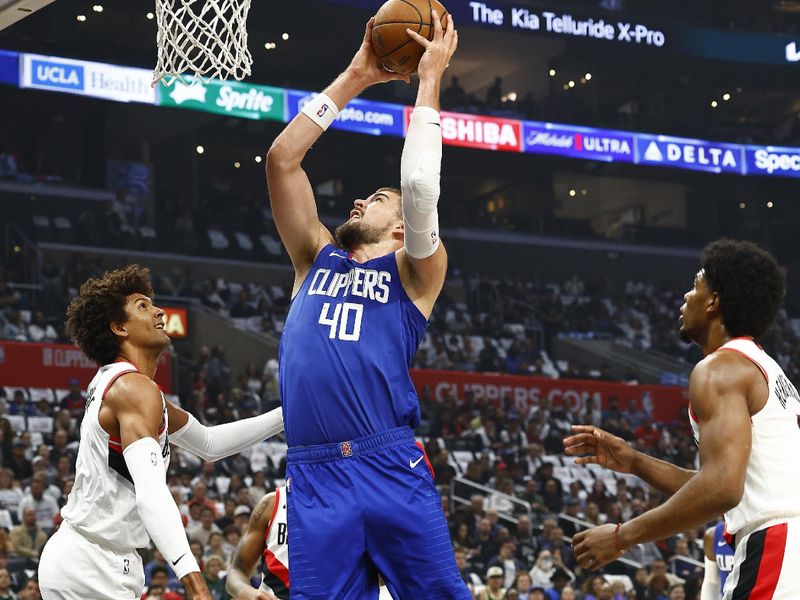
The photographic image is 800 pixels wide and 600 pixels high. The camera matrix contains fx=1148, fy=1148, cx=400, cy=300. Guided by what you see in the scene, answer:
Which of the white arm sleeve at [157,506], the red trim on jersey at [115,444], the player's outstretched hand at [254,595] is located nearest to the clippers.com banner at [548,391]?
the player's outstretched hand at [254,595]

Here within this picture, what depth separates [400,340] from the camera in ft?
12.4

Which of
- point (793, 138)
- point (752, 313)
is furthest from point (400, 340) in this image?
point (793, 138)

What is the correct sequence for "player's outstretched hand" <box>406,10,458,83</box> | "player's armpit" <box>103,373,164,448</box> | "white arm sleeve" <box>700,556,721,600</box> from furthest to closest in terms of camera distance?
"white arm sleeve" <box>700,556,721,600</box>, "player's armpit" <box>103,373,164,448</box>, "player's outstretched hand" <box>406,10,458,83</box>

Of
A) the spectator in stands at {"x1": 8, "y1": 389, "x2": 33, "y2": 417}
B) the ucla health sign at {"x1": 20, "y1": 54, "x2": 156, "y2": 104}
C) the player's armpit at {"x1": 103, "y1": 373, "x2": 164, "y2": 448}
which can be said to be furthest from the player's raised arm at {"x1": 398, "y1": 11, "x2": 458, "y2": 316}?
the ucla health sign at {"x1": 20, "y1": 54, "x2": 156, "y2": 104}

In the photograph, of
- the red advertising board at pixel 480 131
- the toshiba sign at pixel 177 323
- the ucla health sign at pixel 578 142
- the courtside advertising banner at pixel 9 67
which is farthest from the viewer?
the ucla health sign at pixel 578 142

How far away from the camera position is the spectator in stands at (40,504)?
456 inches

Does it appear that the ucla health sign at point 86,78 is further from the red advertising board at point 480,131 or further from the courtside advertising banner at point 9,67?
the red advertising board at point 480,131

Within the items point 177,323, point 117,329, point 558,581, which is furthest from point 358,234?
point 177,323

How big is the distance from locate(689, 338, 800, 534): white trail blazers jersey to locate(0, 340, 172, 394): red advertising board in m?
14.2

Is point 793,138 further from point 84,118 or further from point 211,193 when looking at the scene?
point 84,118

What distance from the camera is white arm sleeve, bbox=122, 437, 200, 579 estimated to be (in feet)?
13.1

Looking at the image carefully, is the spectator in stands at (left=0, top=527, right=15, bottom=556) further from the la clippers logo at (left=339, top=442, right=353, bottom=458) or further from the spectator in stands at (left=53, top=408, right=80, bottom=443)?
the la clippers logo at (left=339, top=442, right=353, bottom=458)

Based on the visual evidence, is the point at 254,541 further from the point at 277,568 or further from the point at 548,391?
the point at 548,391

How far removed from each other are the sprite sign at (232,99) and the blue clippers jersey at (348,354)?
60.2 feet
